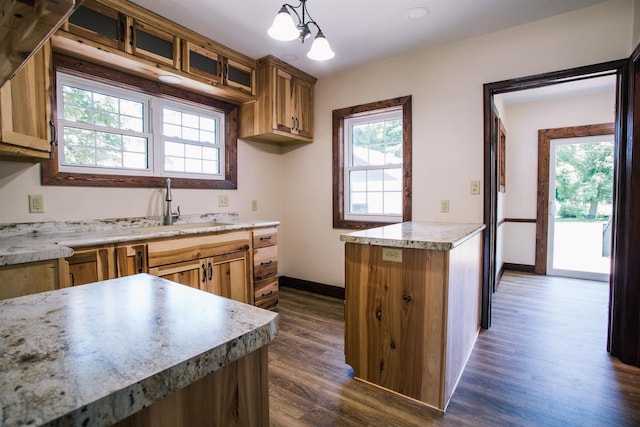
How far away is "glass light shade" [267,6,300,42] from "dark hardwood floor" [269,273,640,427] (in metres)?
2.09

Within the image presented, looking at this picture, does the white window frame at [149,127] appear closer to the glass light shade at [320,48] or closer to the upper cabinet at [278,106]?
the upper cabinet at [278,106]

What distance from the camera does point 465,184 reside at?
2773 mm

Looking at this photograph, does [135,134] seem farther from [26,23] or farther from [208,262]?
[26,23]

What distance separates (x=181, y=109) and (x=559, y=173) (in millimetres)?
4949

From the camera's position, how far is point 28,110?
168 cm

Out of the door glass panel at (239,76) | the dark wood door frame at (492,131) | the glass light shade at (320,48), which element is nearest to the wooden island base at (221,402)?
the glass light shade at (320,48)

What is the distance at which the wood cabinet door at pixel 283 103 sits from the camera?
124 inches

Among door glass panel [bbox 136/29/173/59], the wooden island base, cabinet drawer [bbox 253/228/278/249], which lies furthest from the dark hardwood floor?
door glass panel [bbox 136/29/173/59]

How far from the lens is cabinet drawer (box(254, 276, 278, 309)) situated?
2930mm

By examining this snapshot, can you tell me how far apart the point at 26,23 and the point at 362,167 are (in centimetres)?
314

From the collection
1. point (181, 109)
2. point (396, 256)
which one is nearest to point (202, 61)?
point (181, 109)

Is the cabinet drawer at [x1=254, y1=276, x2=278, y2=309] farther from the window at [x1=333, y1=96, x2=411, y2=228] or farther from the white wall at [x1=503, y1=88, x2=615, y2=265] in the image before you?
the white wall at [x1=503, y1=88, x2=615, y2=265]

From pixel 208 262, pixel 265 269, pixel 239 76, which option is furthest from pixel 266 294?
pixel 239 76

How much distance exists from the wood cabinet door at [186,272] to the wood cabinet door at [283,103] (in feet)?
5.04
